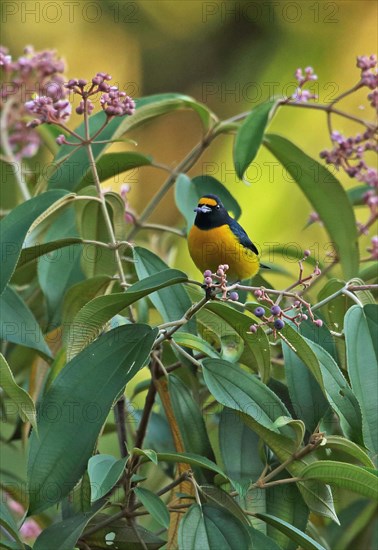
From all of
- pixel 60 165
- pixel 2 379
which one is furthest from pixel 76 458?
pixel 60 165

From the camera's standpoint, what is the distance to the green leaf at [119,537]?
A: 1.09 m

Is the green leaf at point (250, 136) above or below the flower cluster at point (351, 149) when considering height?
above

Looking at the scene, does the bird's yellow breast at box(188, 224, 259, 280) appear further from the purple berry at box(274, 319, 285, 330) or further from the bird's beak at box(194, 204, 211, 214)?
the purple berry at box(274, 319, 285, 330)

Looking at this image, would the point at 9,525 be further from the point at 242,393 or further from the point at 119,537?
the point at 242,393

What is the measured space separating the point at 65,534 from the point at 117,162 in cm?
63

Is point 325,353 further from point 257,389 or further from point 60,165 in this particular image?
point 60,165

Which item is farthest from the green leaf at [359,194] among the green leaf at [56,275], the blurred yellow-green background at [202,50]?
the blurred yellow-green background at [202,50]

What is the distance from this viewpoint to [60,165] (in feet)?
4.52

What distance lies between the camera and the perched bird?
60.5 inches

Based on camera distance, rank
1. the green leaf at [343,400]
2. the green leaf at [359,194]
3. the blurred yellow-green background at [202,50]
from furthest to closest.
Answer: the blurred yellow-green background at [202,50] < the green leaf at [359,194] < the green leaf at [343,400]

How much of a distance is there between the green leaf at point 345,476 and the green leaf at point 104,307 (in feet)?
0.85

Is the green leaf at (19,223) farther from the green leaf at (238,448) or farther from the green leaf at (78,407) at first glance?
the green leaf at (238,448)

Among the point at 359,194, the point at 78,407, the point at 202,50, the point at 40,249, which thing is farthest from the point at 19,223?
the point at 202,50

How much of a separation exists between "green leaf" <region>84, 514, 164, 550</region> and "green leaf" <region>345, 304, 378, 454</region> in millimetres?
296
